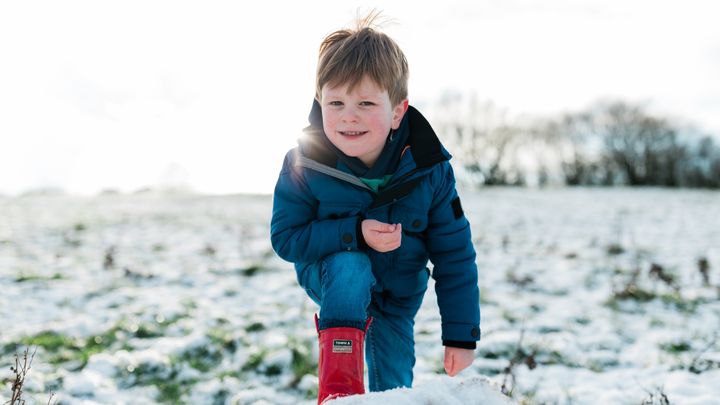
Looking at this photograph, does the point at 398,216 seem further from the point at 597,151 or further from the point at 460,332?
the point at 597,151

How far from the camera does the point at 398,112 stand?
7.09ft

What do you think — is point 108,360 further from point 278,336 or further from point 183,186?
point 183,186

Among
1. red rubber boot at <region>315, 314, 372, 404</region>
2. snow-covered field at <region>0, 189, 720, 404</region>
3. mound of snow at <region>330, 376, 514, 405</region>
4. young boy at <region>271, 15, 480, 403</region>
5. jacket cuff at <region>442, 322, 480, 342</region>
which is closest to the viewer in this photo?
mound of snow at <region>330, 376, 514, 405</region>

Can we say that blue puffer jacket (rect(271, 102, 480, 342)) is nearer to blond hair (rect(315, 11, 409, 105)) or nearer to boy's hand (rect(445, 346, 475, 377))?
boy's hand (rect(445, 346, 475, 377))

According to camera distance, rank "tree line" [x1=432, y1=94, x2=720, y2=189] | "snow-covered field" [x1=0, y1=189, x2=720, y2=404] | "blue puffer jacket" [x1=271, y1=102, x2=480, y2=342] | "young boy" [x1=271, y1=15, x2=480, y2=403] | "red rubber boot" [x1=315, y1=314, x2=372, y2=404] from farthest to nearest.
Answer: "tree line" [x1=432, y1=94, x2=720, y2=189]
"snow-covered field" [x1=0, y1=189, x2=720, y2=404]
"blue puffer jacket" [x1=271, y1=102, x2=480, y2=342]
"young boy" [x1=271, y1=15, x2=480, y2=403]
"red rubber boot" [x1=315, y1=314, x2=372, y2=404]

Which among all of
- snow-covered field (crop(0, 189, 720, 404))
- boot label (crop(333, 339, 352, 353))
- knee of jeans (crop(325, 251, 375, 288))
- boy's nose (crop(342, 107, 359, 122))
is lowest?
snow-covered field (crop(0, 189, 720, 404))

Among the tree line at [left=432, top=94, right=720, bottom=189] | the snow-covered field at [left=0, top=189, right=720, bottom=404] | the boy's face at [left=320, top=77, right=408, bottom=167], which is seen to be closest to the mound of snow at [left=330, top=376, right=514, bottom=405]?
the snow-covered field at [left=0, top=189, right=720, bottom=404]

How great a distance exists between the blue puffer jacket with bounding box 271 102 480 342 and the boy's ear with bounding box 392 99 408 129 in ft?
0.19

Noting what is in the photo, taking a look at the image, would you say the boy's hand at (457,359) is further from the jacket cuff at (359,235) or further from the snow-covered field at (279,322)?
the jacket cuff at (359,235)

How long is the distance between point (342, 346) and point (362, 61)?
3.26 ft

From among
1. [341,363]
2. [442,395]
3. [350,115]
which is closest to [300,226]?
[350,115]

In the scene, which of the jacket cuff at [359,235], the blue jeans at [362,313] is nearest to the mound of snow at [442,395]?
the blue jeans at [362,313]

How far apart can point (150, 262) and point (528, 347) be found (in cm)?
474

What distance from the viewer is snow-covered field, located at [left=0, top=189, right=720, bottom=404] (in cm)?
309
